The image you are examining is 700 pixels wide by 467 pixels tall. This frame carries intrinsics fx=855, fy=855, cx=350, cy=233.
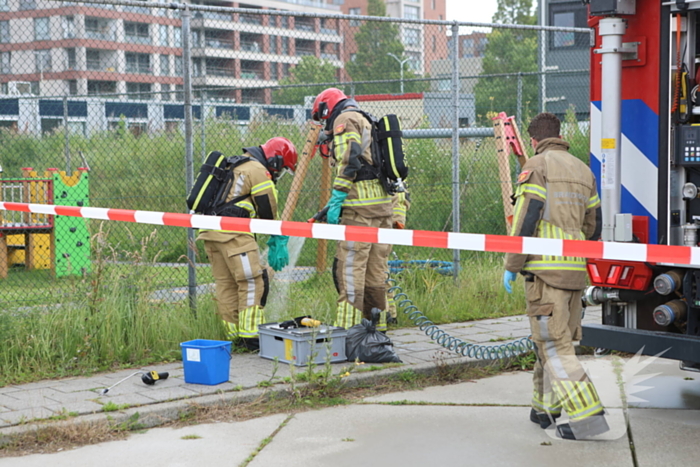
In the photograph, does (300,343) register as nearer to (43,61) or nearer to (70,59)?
(43,61)

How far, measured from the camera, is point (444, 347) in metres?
7.02

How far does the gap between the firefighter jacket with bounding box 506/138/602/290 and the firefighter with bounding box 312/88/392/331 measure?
2170 millimetres

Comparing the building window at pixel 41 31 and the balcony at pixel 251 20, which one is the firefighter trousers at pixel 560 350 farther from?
the balcony at pixel 251 20

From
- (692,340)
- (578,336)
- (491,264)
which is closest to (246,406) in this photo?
(578,336)

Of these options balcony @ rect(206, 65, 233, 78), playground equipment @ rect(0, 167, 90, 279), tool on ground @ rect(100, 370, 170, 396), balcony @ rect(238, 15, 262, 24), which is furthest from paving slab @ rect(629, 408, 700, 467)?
balcony @ rect(238, 15, 262, 24)

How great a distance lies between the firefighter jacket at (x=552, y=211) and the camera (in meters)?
5.05

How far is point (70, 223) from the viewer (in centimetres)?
1198

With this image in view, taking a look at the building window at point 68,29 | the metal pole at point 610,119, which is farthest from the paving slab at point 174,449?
the building window at point 68,29

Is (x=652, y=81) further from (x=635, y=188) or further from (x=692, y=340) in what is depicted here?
(x=692, y=340)

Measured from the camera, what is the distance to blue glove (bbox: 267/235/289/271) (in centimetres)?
732

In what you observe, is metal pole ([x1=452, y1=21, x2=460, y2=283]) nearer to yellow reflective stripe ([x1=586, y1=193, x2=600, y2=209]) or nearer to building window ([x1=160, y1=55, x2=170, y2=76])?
yellow reflective stripe ([x1=586, y1=193, x2=600, y2=209])

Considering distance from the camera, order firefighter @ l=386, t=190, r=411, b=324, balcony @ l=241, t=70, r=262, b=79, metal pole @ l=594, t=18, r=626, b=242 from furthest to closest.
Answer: balcony @ l=241, t=70, r=262, b=79 → firefighter @ l=386, t=190, r=411, b=324 → metal pole @ l=594, t=18, r=626, b=242

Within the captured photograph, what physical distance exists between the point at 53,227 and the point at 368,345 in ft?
22.2

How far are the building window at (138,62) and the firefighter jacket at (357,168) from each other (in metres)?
45.0
